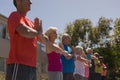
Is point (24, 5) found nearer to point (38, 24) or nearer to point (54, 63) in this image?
point (38, 24)

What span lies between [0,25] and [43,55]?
9951 mm

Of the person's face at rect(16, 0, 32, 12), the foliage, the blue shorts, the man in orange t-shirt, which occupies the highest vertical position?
the foliage

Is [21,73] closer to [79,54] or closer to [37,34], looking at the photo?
[37,34]

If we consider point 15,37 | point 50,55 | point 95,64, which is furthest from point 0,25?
point 15,37

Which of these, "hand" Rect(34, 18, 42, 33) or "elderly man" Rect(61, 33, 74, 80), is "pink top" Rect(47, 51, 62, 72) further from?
"hand" Rect(34, 18, 42, 33)

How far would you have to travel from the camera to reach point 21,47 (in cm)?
452

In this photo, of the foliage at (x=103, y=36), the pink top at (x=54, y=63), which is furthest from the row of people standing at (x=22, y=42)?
the foliage at (x=103, y=36)

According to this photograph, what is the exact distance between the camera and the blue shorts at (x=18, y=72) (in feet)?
14.6

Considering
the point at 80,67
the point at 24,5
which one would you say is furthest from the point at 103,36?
the point at 24,5

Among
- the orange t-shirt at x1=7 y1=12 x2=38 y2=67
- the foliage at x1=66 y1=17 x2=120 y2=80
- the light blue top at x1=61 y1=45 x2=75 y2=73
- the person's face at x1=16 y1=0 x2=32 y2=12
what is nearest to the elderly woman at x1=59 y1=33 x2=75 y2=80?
the light blue top at x1=61 y1=45 x2=75 y2=73

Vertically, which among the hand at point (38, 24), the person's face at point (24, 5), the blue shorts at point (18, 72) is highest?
the person's face at point (24, 5)

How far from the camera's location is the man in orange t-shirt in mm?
4426

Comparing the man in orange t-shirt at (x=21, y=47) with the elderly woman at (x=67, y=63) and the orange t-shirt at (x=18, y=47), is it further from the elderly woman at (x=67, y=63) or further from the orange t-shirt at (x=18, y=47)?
the elderly woman at (x=67, y=63)

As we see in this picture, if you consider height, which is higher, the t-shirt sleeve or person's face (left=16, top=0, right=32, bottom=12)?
person's face (left=16, top=0, right=32, bottom=12)
